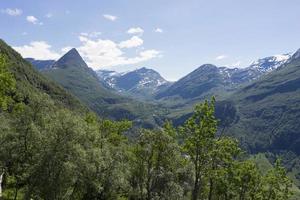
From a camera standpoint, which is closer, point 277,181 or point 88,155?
point 88,155

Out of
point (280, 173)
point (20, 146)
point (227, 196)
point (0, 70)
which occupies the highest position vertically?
point (0, 70)

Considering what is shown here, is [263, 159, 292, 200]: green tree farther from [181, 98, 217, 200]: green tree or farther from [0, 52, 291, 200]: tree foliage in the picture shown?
[181, 98, 217, 200]: green tree

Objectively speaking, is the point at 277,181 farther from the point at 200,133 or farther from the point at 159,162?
the point at 200,133

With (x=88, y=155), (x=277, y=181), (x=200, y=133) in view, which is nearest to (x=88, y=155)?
(x=88, y=155)

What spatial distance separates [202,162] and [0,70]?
25.8 m

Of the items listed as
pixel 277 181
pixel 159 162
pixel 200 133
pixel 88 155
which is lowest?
pixel 277 181

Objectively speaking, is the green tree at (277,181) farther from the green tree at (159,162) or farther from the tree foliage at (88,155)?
the green tree at (159,162)

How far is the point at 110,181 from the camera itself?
63.6 metres

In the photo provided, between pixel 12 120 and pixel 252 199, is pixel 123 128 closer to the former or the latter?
pixel 252 199

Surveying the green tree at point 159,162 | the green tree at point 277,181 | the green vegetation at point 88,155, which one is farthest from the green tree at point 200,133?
the green tree at point 277,181

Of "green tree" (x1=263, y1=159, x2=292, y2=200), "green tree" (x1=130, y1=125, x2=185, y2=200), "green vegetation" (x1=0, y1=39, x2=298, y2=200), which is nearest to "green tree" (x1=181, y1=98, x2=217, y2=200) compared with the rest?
"green vegetation" (x1=0, y1=39, x2=298, y2=200)

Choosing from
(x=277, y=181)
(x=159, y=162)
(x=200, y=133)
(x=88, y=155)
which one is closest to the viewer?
(x=200, y=133)

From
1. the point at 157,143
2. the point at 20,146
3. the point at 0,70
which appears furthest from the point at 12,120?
the point at 157,143

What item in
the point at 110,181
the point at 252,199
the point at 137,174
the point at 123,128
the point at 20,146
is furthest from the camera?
the point at 123,128
